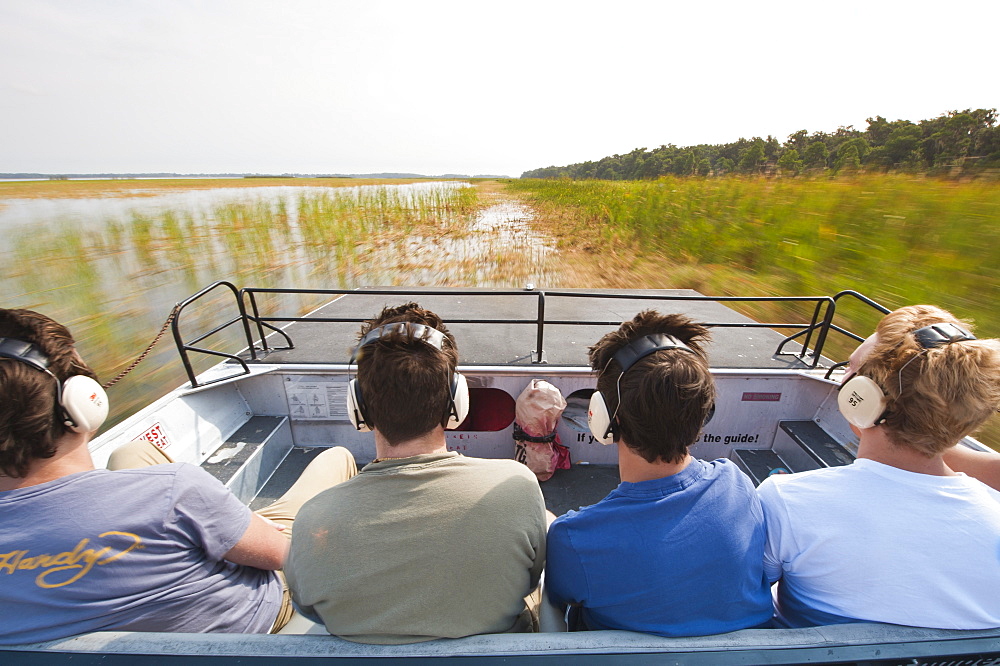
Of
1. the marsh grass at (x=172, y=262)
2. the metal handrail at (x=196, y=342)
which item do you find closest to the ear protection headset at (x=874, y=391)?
the metal handrail at (x=196, y=342)

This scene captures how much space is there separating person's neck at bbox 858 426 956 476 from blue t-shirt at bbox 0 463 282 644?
2141 mm

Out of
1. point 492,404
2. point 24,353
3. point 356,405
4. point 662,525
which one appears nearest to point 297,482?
point 356,405

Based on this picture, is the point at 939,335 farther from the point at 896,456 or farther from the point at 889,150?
the point at 889,150

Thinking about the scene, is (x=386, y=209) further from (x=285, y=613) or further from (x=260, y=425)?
(x=285, y=613)

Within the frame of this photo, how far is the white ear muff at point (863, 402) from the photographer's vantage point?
4.00ft

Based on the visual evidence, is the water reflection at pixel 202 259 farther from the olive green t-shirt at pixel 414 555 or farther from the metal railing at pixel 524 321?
the olive green t-shirt at pixel 414 555

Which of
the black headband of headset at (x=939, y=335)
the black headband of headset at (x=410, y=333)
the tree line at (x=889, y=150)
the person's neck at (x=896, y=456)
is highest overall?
the tree line at (x=889, y=150)

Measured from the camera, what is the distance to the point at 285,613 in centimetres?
178

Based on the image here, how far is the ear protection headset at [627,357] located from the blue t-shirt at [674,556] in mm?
183

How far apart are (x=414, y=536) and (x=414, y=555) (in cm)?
5

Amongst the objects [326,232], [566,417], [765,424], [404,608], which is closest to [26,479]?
[404,608]

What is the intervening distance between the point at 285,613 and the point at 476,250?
12932 millimetres

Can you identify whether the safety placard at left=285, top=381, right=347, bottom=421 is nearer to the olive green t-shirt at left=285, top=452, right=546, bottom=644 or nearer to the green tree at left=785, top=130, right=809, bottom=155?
the olive green t-shirt at left=285, top=452, right=546, bottom=644

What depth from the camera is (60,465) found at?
1.28 metres
